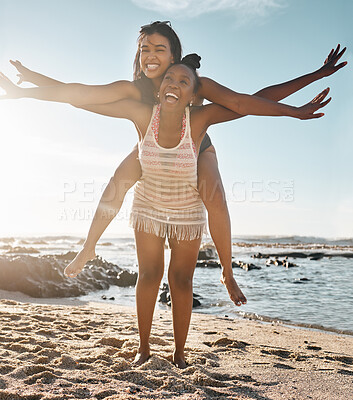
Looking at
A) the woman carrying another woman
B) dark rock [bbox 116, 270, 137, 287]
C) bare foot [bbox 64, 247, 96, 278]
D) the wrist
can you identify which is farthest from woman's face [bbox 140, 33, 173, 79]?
dark rock [bbox 116, 270, 137, 287]

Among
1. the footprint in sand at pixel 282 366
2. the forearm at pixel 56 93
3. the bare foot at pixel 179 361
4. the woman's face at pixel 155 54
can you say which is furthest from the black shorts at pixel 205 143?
the footprint in sand at pixel 282 366

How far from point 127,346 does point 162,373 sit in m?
0.80

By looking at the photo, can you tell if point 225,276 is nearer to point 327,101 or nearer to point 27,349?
point 327,101

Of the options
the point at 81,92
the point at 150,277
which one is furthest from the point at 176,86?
the point at 150,277

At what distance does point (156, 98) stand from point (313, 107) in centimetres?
113

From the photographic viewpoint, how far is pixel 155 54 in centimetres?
285

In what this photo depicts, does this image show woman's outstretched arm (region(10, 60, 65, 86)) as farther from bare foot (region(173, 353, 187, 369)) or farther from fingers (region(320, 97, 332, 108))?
bare foot (region(173, 353, 187, 369))

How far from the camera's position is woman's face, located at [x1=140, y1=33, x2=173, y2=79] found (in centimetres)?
285

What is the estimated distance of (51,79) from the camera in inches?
120

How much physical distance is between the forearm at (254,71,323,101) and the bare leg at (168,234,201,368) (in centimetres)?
116

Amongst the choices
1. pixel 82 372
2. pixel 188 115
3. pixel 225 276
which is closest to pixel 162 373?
pixel 82 372

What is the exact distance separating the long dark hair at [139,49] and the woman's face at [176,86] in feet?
0.93

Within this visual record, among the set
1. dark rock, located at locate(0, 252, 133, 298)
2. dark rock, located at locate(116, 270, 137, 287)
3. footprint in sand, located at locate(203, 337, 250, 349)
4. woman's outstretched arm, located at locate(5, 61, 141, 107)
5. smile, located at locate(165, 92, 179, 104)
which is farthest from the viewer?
dark rock, located at locate(116, 270, 137, 287)

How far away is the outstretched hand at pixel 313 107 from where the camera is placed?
2.69 m
